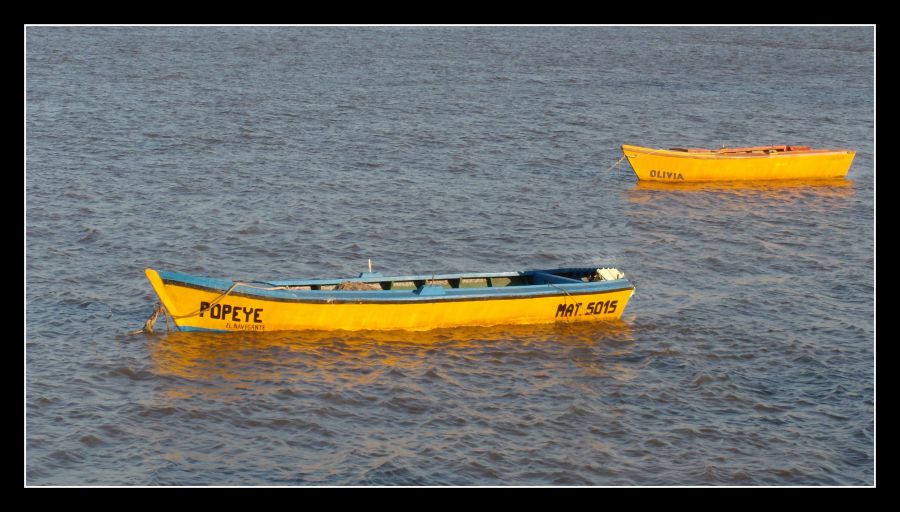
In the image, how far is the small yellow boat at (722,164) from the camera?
4056cm

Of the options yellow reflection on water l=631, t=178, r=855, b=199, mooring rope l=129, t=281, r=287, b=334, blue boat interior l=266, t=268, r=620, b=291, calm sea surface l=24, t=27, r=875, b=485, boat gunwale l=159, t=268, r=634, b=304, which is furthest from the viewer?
yellow reflection on water l=631, t=178, r=855, b=199

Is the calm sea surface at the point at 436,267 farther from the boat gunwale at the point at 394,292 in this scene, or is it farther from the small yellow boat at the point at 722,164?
the boat gunwale at the point at 394,292

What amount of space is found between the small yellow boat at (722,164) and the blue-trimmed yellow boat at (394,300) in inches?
552

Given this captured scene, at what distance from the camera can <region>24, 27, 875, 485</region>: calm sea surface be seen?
2048 centimetres

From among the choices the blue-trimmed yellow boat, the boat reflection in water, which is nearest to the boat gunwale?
the blue-trimmed yellow boat

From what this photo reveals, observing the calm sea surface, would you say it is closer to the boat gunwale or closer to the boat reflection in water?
the boat reflection in water

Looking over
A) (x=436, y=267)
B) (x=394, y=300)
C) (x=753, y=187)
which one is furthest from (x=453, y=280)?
(x=753, y=187)

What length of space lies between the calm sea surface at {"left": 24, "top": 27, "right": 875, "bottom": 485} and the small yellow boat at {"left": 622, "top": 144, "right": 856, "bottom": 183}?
66 cm

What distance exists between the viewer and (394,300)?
25.0 m

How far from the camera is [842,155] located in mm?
42156

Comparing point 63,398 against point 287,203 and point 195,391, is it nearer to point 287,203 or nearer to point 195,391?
point 195,391

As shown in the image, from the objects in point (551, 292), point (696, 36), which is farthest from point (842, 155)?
point (696, 36)

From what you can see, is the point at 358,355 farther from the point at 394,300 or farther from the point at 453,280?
the point at 453,280

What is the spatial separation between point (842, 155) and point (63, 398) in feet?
97.0
